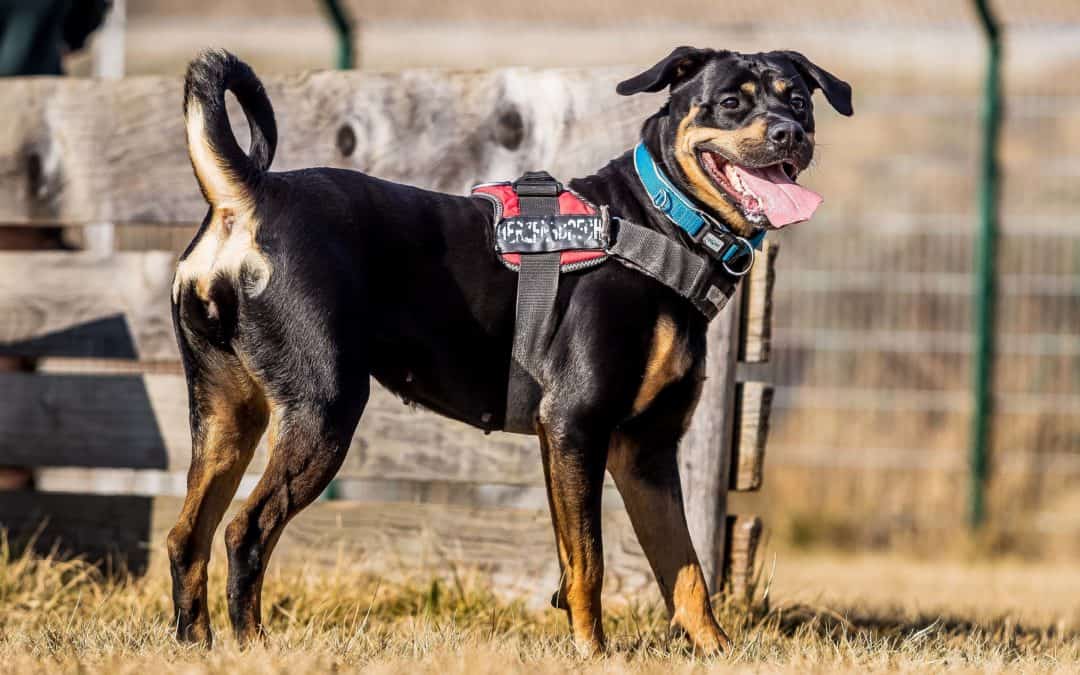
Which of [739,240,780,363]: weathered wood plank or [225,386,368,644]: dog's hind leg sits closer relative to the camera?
[225,386,368,644]: dog's hind leg

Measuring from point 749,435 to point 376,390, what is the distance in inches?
54.1

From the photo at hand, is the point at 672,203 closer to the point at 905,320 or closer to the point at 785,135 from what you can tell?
the point at 785,135

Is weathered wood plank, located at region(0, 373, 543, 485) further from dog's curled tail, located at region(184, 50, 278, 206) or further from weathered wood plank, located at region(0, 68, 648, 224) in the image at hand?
dog's curled tail, located at region(184, 50, 278, 206)

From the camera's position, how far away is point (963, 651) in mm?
4441

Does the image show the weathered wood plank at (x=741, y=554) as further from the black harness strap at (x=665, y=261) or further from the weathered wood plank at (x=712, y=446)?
the black harness strap at (x=665, y=261)

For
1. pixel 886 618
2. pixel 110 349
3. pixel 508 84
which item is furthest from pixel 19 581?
pixel 886 618

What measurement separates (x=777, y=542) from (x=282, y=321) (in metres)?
6.00

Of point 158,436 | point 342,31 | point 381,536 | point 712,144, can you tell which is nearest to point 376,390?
point 381,536

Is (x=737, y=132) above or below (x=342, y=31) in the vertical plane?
below

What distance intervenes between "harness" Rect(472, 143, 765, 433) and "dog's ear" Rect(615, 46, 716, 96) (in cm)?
30

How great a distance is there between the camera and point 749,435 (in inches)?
208

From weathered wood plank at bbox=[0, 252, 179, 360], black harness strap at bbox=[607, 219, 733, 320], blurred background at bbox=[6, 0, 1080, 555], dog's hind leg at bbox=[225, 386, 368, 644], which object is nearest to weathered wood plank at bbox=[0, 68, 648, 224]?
weathered wood plank at bbox=[0, 252, 179, 360]

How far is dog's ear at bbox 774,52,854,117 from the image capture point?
4.38m

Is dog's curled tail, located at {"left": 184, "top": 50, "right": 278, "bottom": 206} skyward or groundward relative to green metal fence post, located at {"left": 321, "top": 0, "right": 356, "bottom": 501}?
groundward
